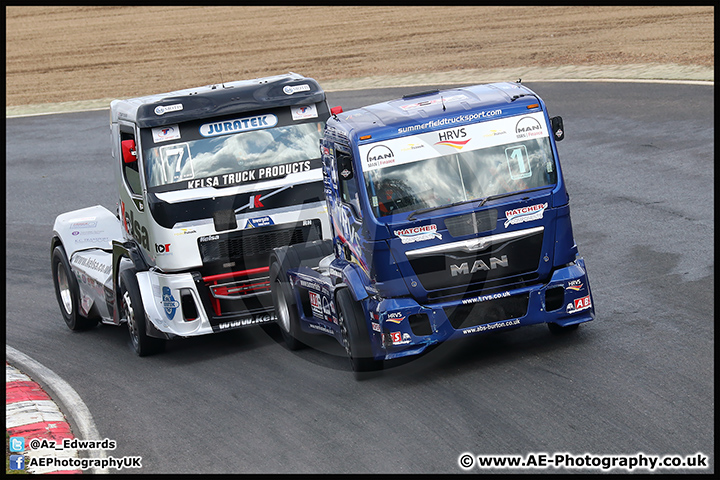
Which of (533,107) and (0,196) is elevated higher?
(533,107)

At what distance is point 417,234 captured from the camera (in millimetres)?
9195

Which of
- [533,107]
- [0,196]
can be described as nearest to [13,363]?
[533,107]

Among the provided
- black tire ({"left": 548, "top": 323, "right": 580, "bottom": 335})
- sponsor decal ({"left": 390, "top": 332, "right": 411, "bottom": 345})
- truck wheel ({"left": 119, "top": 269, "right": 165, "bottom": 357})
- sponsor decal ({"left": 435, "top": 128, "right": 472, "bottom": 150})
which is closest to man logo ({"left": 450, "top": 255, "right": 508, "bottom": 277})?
sponsor decal ({"left": 390, "top": 332, "right": 411, "bottom": 345})

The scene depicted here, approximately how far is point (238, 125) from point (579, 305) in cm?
429

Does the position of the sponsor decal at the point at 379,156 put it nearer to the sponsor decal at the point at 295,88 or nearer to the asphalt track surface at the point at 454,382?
the asphalt track surface at the point at 454,382

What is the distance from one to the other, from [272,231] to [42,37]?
119 feet

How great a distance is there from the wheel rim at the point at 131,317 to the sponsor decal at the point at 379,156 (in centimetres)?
377

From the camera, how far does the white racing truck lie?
11.0 metres

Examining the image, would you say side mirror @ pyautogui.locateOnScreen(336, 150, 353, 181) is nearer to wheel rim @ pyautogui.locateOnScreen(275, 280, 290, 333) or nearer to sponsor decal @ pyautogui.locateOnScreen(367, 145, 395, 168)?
sponsor decal @ pyautogui.locateOnScreen(367, 145, 395, 168)

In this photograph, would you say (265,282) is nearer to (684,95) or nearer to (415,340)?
(415,340)

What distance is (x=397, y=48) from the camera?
34.7 meters

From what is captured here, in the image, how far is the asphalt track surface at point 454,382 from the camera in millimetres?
7895

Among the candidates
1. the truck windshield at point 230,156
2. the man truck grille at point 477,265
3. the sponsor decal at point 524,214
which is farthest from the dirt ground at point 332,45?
the man truck grille at point 477,265

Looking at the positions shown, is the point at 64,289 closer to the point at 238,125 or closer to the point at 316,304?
the point at 238,125
